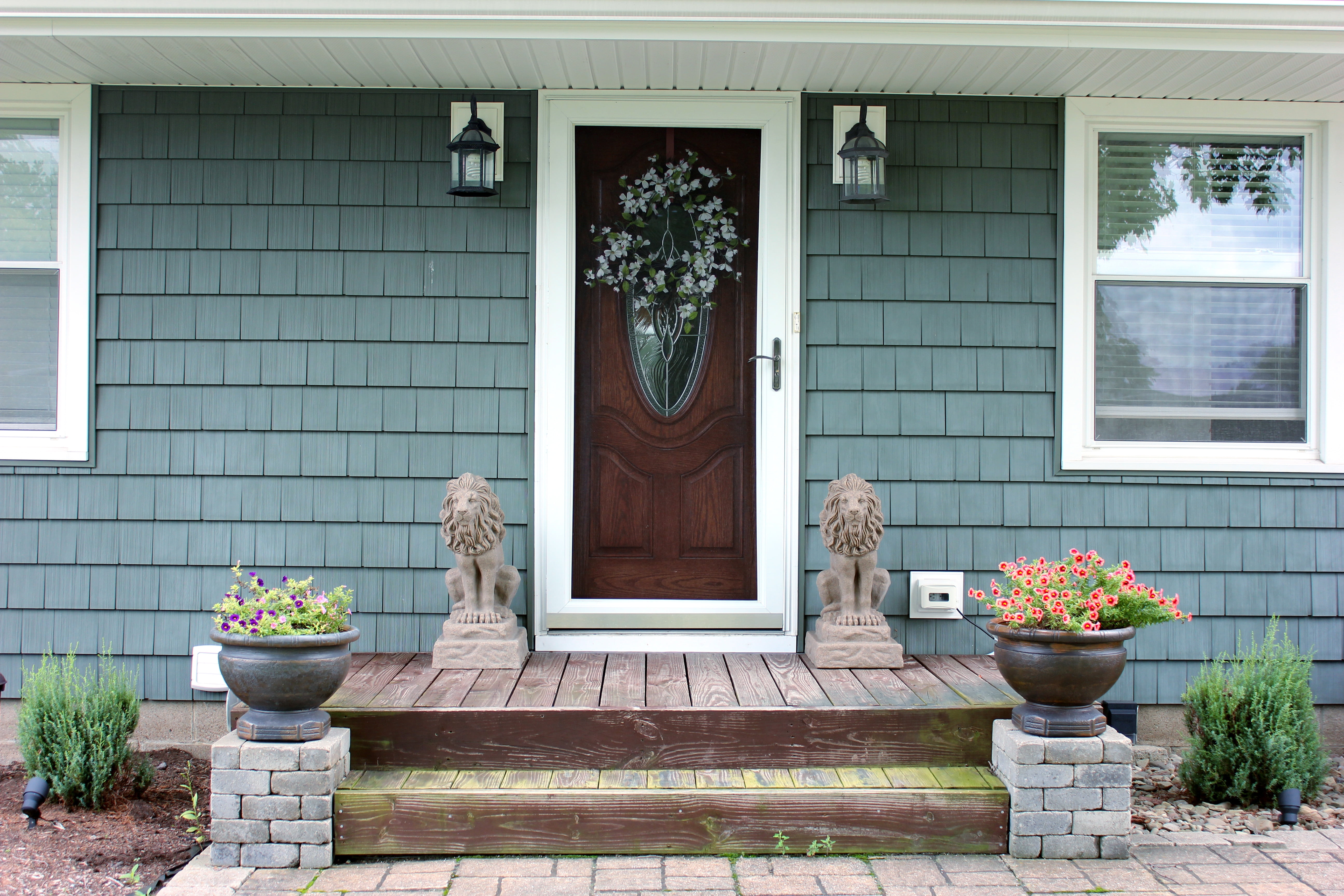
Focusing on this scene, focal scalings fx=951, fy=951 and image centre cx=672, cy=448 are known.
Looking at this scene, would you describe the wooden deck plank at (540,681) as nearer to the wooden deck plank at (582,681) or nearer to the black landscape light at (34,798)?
the wooden deck plank at (582,681)

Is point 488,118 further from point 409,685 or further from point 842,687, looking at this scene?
point 842,687

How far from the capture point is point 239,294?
11.4 feet

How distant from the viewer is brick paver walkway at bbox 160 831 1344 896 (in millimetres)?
2359

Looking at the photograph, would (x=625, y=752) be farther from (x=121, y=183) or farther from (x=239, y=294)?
(x=121, y=183)

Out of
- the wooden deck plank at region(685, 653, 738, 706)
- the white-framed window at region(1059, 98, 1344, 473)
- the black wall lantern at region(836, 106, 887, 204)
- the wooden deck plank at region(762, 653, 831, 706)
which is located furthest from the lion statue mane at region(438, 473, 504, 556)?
the white-framed window at region(1059, 98, 1344, 473)

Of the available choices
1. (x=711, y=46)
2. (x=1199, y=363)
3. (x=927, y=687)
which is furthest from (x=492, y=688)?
(x=1199, y=363)

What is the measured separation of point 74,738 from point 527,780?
144 cm

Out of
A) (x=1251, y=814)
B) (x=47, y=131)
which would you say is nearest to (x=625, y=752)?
(x=1251, y=814)

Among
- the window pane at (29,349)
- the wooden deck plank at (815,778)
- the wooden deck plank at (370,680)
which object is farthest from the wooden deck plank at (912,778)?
the window pane at (29,349)

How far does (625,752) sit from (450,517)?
2.98ft

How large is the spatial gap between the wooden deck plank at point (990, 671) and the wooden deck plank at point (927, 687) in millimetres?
156

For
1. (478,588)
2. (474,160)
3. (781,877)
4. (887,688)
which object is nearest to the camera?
(781,877)

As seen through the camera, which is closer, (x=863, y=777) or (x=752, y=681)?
(x=863, y=777)

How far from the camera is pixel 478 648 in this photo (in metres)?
3.13
